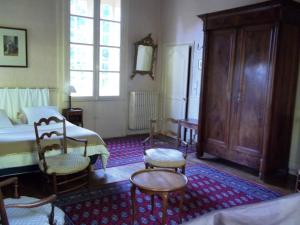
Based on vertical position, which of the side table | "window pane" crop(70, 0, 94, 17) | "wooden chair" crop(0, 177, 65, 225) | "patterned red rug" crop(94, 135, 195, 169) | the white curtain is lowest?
"patterned red rug" crop(94, 135, 195, 169)

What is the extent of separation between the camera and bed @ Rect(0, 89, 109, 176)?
10.8ft

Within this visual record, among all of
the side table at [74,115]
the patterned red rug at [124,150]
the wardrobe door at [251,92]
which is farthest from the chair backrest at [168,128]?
the wardrobe door at [251,92]

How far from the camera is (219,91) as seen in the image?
4465mm

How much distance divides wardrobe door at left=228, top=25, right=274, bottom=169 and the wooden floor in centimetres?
18

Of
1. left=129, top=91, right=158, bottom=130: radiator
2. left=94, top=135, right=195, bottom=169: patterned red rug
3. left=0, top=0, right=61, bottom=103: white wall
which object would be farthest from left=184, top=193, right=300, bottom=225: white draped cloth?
left=129, top=91, right=158, bottom=130: radiator

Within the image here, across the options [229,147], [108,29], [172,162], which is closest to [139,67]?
[108,29]

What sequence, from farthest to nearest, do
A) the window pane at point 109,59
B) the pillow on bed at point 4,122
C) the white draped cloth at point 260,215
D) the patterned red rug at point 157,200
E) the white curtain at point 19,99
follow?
the window pane at point 109,59
the white curtain at point 19,99
the pillow on bed at point 4,122
the patterned red rug at point 157,200
the white draped cloth at point 260,215

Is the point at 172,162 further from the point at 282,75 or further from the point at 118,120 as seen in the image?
the point at 118,120

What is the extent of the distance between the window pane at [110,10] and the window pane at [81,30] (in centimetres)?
33

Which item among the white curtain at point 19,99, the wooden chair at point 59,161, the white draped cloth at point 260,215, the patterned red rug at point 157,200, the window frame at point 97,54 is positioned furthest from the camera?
the window frame at point 97,54

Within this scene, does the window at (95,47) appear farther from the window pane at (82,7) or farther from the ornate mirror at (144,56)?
the ornate mirror at (144,56)

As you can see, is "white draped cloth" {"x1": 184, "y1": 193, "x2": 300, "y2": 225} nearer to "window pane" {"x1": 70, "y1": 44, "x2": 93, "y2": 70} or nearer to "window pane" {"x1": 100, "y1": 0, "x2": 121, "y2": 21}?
"window pane" {"x1": 70, "y1": 44, "x2": 93, "y2": 70}

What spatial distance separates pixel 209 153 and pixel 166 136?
174 cm

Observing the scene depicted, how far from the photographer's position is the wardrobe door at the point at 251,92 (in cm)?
383
